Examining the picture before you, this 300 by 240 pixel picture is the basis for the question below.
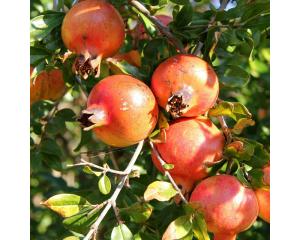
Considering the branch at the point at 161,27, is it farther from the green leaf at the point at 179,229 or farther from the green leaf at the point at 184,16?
the green leaf at the point at 179,229

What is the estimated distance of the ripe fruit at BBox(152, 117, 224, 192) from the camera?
112 cm

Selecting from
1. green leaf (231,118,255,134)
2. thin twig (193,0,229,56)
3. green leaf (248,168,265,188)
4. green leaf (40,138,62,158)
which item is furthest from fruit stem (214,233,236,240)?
green leaf (40,138,62,158)

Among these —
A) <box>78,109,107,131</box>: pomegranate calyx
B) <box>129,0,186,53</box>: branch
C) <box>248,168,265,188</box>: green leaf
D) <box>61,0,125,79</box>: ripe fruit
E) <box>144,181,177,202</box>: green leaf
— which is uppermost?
<box>61,0,125,79</box>: ripe fruit

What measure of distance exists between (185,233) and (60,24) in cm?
55

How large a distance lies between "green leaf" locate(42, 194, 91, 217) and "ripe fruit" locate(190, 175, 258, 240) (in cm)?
24

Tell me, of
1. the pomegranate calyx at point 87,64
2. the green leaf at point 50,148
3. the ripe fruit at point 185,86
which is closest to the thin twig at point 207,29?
the ripe fruit at point 185,86

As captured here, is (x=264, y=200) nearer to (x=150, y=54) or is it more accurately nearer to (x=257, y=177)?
(x=257, y=177)

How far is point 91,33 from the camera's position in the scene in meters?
1.14

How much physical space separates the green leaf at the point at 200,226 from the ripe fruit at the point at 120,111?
19 cm

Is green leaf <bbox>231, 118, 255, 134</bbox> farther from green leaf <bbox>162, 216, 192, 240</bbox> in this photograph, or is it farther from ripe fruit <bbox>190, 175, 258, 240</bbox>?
green leaf <bbox>162, 216, 192, 240</bbox>

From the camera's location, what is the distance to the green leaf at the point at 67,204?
1.14 meters
